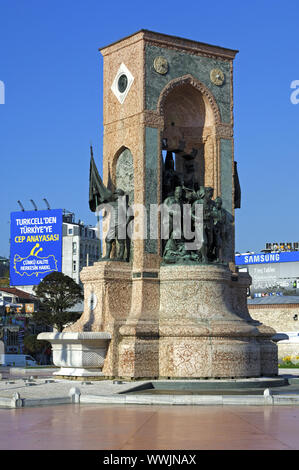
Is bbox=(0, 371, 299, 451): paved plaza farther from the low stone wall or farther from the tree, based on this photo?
the low stone wall

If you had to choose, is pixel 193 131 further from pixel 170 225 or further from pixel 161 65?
pixel 170 225

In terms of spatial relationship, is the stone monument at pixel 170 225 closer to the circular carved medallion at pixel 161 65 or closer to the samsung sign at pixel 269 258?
the circular carved medallion at pixel 161 65

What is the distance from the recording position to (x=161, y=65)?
25.7 m

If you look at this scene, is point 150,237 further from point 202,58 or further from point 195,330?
point 202,58

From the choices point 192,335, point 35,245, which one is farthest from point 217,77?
point 35,245

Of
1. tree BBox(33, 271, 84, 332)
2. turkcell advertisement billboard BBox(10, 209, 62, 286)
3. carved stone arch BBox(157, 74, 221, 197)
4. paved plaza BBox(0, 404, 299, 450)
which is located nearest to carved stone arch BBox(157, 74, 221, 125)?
carved stone arch BBox(157, 74, 221, 197)

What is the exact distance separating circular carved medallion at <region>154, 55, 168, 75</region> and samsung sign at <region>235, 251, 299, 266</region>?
79012 mm

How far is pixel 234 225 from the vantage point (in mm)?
27031

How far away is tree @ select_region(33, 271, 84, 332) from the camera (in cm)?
5928

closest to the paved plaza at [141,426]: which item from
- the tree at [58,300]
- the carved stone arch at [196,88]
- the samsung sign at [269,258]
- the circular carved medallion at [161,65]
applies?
the carved stone arch at [196,88]

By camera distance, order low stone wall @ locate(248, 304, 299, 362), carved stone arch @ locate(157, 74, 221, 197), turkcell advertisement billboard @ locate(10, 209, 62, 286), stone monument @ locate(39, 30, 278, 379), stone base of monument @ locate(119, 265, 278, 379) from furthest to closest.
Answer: turkcell advertisement billboard @ locate(10, 209, 62, 286) < low stone wall @ locate(248, 304, 299, 362) < carved stone arch @ locate(157, 74, 221, 197) < stone monument @ locate(39, 30, 278, 379) < stone base of monument @ locate(119, 265, 278, 379)

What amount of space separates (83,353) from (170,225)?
4.98 m

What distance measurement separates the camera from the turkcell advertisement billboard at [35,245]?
91.8 metres
